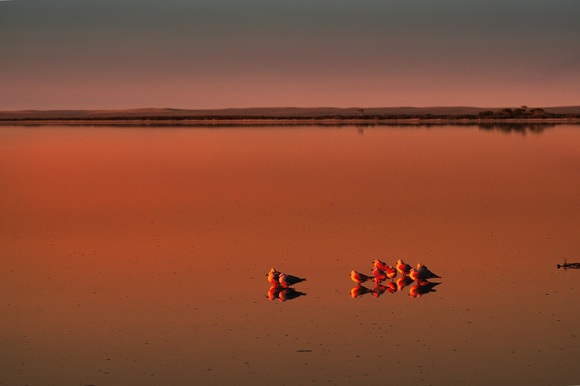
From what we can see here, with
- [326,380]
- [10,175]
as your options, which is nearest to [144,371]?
[326,380]

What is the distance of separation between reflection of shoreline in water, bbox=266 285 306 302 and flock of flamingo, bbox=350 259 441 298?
846mm

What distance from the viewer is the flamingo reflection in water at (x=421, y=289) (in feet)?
39.2

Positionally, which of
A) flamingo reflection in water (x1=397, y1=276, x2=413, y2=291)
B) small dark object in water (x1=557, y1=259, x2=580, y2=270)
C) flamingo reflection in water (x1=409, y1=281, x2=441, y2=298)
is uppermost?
small dark object in water (x1=557, y1=259, x2=580, y2=270)

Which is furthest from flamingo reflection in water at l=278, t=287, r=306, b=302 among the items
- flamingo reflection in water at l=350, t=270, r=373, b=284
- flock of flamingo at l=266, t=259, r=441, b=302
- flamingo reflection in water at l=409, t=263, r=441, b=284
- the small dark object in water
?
the small dark object in water

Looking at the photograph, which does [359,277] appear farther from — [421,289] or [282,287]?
[282,287]

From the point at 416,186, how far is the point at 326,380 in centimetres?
1821

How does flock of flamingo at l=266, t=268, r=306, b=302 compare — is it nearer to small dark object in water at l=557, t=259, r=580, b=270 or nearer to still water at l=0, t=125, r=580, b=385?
still water at l=0, t=125, r=580, b=385

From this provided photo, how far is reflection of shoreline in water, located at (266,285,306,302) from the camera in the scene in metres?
11.7

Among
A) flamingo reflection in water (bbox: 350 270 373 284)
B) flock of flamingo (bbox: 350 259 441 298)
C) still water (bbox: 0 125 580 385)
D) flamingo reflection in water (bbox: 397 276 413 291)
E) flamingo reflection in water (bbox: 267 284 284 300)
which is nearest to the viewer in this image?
still water (bbox: 0 125 580 385)

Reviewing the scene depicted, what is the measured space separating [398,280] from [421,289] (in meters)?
0.68

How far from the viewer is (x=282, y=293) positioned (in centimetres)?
1186

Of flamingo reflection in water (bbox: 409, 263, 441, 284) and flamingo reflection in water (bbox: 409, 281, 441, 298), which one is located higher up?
flamingo reflection in water (bbox: 409, 263, 441, 284)

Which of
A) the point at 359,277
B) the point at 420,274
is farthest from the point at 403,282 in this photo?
the point at 359,277

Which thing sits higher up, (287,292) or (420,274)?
(420,274)
